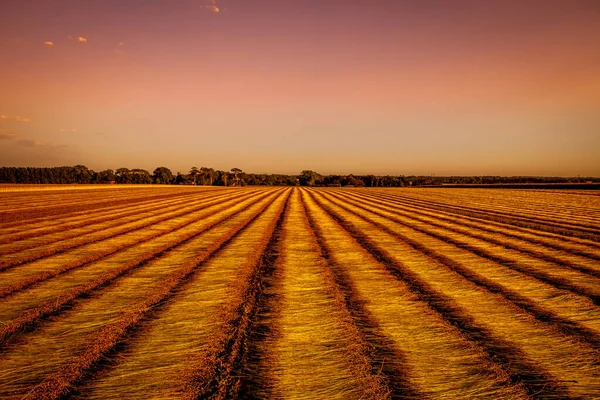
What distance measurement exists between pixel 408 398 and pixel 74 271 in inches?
354

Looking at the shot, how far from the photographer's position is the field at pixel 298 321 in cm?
410

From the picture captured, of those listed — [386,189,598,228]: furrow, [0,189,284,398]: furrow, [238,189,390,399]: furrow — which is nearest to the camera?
[238,189,390,399]: furrow

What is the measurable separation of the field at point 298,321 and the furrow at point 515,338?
0.03 metres

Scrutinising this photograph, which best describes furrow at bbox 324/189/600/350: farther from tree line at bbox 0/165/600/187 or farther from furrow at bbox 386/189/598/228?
tree line at bbox 0/165/600/187

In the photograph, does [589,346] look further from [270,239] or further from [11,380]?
[270,239]

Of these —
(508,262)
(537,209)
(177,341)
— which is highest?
(537,209)

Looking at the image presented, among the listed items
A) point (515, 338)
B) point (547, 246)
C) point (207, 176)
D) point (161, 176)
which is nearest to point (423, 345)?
point (515, 338)

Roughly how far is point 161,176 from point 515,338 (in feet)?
589

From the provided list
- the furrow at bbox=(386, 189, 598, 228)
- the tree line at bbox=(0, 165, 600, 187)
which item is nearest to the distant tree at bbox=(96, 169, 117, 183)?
the tree line at bbox=(0, 165, 600, 187)

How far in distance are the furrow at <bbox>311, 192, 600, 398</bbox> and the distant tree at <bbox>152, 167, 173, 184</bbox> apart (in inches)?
6874

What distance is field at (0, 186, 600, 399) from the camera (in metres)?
4.10

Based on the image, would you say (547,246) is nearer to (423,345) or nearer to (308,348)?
(423,345)

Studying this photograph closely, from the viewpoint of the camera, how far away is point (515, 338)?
5270 mm

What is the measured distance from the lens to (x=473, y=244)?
42.8 ft
